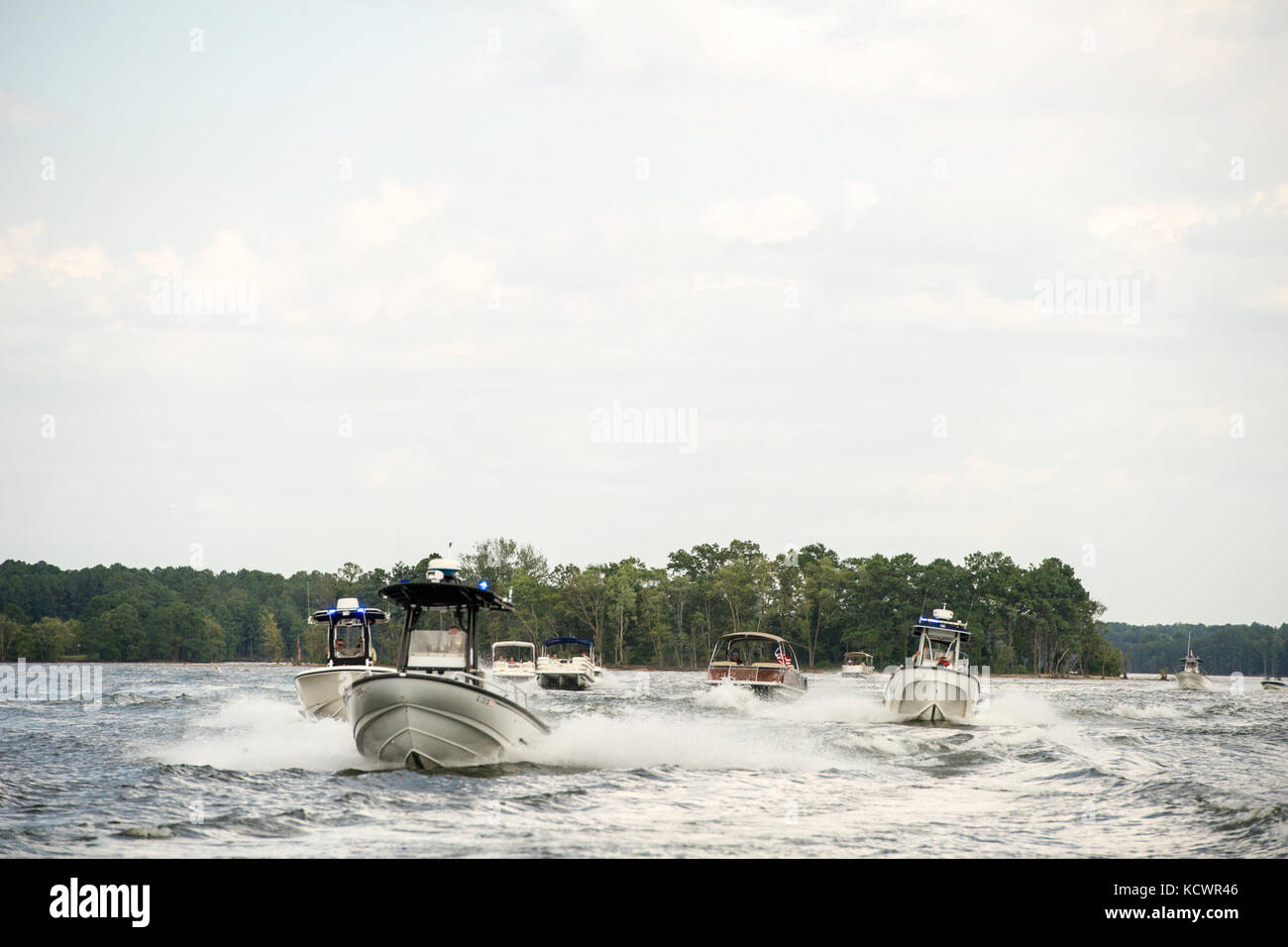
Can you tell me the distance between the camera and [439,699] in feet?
72.7

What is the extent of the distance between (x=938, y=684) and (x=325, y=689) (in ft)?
66.4

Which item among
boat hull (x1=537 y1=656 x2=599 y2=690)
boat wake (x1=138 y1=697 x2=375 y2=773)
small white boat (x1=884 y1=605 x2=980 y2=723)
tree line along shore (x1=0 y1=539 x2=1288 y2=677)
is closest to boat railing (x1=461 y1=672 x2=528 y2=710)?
boat wake (x1=138 y1=697 x2=375 y2=773)

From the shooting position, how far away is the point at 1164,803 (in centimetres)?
2128

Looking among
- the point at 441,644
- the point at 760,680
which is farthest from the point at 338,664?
the point at 760,680

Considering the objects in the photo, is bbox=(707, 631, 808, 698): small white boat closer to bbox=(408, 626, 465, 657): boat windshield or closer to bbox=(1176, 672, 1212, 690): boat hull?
bbox=(408, 626, 465, 657): boat windshield

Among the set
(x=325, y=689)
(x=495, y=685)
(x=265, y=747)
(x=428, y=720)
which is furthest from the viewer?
(x=325, y=689)

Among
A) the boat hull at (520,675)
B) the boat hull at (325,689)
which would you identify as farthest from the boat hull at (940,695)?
the boat hull at (520,675)

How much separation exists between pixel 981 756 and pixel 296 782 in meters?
16.9

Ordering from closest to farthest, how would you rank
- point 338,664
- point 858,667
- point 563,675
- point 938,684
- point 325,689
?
1. point 325,689
2. point 338,664
3. point 938,684
4. point 563,675
5. point 858,667

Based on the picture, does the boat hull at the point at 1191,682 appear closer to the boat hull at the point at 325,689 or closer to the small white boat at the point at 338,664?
the small white boat at the point at 338,664

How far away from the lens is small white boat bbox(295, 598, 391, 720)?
112ft

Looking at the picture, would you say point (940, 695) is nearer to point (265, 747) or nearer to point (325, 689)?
point (325, 689)

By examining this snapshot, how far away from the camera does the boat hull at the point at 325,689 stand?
111ft

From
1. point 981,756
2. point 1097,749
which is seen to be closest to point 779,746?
point 981,756
